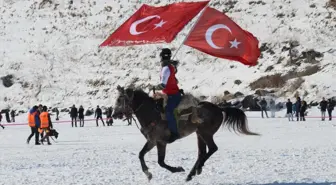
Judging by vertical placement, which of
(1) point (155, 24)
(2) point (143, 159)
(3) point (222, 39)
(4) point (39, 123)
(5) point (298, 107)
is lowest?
(2) point (143, 159)

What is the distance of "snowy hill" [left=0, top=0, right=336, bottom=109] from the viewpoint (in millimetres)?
46750

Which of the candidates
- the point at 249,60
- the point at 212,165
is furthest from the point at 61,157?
the point at 249,60

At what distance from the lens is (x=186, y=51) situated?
54875 mm

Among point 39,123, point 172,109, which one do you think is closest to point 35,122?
point 39,123

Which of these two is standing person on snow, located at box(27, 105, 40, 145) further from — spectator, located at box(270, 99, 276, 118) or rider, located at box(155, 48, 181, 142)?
spectator, located at box(270, 99, 276, 118)

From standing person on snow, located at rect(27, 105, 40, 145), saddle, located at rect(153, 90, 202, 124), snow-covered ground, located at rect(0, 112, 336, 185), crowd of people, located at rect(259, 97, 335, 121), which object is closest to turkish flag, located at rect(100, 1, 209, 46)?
snow-covered ground, located at rect(0, 112, 336, 185)

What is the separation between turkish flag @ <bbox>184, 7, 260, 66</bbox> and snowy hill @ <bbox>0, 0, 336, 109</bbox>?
29.4 m

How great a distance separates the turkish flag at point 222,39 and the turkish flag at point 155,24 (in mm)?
350

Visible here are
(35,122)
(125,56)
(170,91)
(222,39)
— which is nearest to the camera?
(170,91)

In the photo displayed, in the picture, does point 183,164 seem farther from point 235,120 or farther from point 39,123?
point 39,123

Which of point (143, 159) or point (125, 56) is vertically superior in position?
point (125, 56)

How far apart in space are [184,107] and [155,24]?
3.68 m

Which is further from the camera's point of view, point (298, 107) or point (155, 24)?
point (298, 107)

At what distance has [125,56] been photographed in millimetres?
57344
